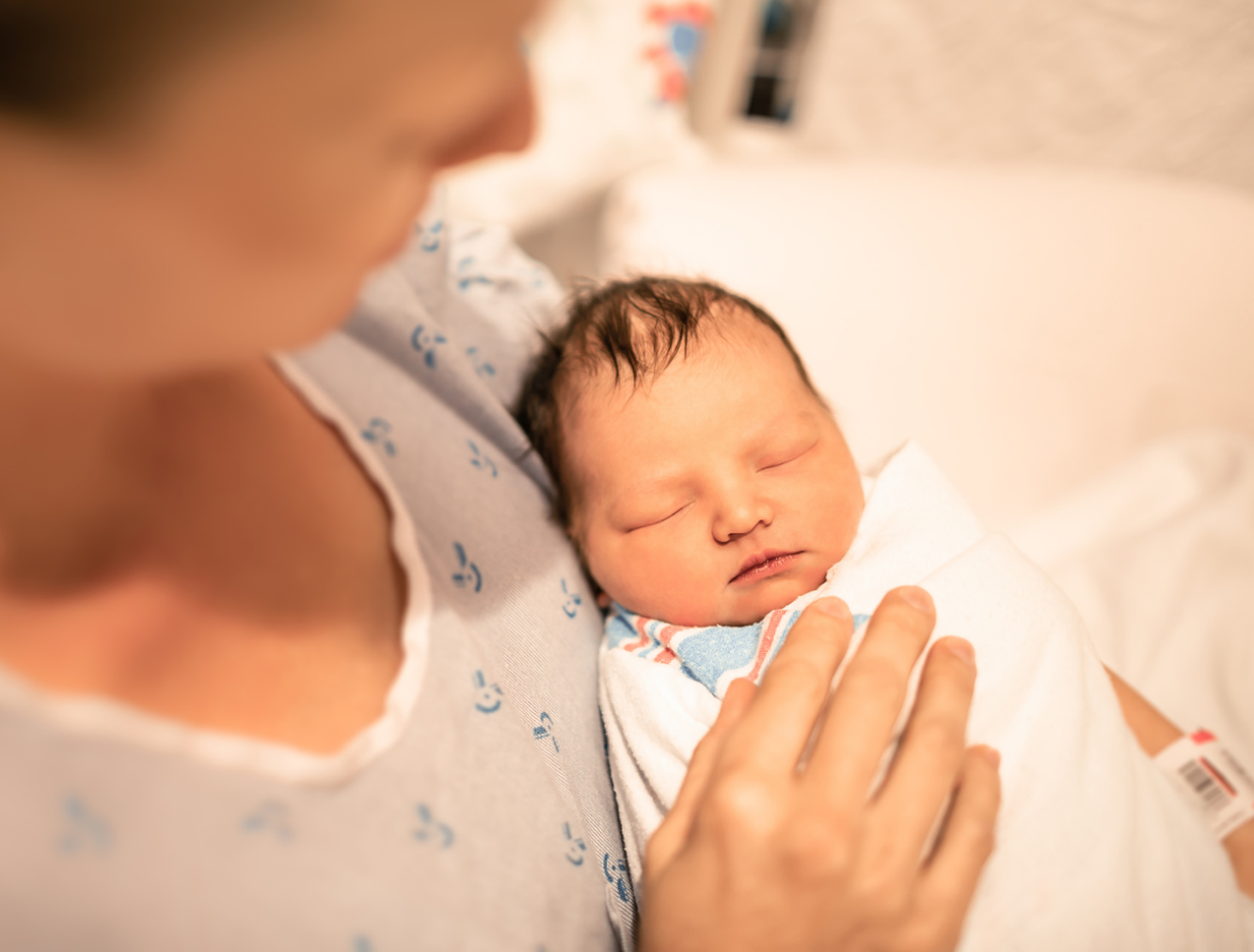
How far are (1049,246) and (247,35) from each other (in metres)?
1.42

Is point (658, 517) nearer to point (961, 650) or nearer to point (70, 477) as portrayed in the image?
point (961, 650)

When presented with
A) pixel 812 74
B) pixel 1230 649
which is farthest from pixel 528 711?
pixel 812 74

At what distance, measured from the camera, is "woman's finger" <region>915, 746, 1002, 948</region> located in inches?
20.9

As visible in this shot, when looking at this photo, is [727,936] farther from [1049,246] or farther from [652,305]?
[1049,246]

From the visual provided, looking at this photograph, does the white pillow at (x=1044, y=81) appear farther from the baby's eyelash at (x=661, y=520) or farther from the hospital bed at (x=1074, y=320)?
the baby's eyelash at (x=661, y=520)

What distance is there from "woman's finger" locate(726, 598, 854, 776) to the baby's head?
146 millimetres

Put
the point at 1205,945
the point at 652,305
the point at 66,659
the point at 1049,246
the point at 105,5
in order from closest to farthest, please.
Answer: the point at 105,5 → the point at 66,659 → the point at 1205,945 → the point at 652,305 → the point at 1049,246

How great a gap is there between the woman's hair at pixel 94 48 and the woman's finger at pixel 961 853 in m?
0.64

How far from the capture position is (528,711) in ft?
1.98

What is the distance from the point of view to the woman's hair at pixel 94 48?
0.23m

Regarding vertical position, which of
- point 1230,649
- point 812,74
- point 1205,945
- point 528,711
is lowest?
point 1230,649

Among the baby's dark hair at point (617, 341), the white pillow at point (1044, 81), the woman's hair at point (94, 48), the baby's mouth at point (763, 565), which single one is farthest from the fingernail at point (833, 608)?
the white pillow at point (1044, 81)

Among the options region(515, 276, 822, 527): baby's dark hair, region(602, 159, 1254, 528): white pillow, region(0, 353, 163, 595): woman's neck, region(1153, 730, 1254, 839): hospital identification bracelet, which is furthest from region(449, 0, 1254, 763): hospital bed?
region(0, 353, 163, 595): woman's neck

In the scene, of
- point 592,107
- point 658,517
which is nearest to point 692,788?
point 658,517
